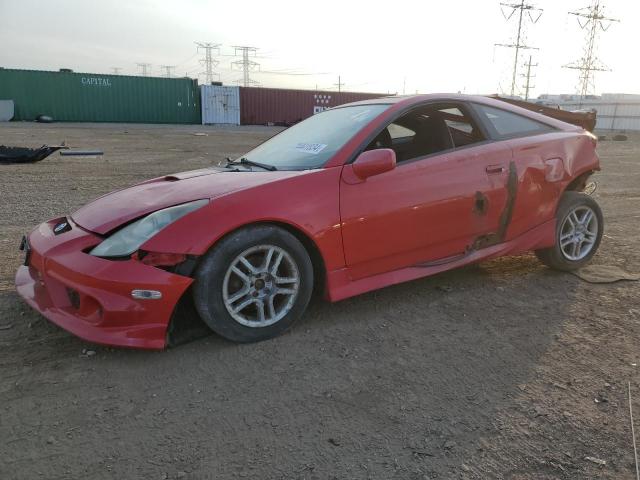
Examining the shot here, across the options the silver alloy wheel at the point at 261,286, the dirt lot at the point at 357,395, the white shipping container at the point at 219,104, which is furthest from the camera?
the white shipping container at the point at 219,104

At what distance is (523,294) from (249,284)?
2128 millimetres

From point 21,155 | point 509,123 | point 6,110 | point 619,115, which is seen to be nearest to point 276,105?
point 6,110

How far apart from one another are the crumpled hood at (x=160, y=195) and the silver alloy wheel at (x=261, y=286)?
0.42 metres

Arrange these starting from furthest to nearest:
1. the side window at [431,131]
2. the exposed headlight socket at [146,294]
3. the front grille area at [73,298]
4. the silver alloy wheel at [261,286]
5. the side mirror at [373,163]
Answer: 1. the side window at [431,131]
2. the side mirror at [373,163]
3. the silver alloy wheel at [261,286]
4. the front grille area at [73,298]
5. the exposed headlight socket at [146,294]

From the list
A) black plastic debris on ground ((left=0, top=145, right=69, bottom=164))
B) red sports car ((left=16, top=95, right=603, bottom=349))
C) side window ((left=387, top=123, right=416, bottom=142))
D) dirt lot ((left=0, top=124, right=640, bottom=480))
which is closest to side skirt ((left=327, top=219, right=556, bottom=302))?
red sports car ((left=16, top=95, right=603, bottom=349))

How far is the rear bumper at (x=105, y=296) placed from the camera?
104 inches

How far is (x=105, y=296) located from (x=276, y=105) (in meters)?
40.4

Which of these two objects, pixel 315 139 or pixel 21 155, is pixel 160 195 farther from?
Answer: pixel 21 155

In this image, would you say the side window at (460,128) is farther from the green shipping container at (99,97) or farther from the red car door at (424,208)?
the green shipping container at (99,97)

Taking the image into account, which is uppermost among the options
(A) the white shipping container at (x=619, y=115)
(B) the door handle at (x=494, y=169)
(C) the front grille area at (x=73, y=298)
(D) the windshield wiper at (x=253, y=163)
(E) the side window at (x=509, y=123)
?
(A) the white shipping container at (x=619, y=115)

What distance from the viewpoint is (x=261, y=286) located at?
2.99 m

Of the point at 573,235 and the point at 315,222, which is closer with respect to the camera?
the point at 315,222

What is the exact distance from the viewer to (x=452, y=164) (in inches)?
139

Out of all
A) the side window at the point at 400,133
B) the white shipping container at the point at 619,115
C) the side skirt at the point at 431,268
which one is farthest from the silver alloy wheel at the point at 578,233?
the white shipping container at the point at 619,115
